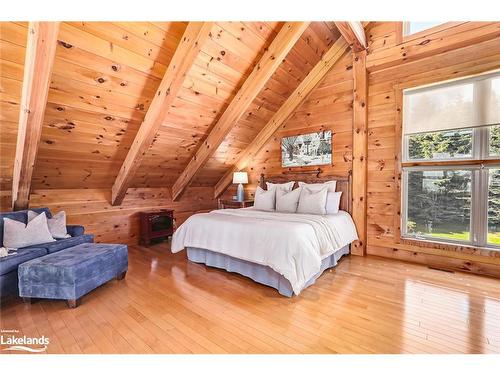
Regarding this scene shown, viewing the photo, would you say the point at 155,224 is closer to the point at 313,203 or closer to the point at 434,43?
the point at 313,203

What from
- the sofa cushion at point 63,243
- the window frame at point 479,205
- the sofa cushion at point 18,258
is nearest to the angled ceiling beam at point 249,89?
the sofa cushion at point 63,243

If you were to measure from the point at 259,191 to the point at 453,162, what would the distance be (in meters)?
2.56

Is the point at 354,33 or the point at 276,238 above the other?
the point at 354,33

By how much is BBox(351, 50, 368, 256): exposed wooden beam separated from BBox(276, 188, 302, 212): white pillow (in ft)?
2.75

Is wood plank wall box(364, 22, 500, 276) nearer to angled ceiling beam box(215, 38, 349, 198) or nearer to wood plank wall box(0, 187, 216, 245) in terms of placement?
angled ceiling beam box(215, 38, 349, 198)

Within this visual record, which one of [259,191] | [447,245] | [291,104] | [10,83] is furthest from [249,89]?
[447,245]

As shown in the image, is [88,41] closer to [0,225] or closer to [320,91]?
[0,225]

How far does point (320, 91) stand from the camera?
3922 mm

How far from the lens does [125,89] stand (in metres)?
2.63

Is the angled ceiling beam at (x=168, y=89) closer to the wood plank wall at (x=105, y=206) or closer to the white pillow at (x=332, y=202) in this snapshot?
the wood plank wall at (x=105, y=206)

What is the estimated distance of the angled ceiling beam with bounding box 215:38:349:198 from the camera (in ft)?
12.0

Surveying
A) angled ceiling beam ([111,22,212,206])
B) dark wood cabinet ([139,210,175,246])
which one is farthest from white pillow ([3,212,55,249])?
dark wood cabinet ([139,210,175,246])

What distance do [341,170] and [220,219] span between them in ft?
6.84
